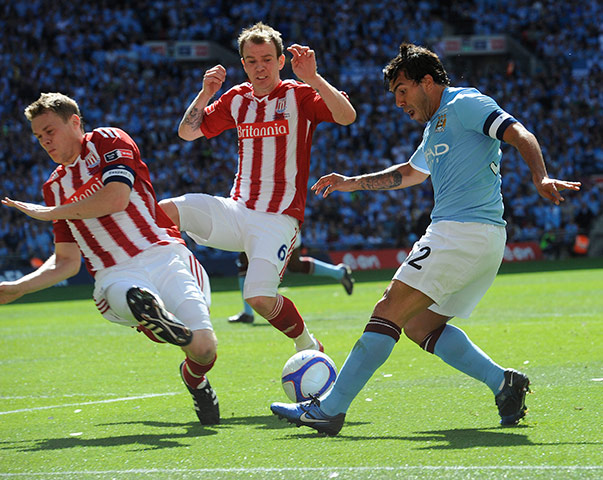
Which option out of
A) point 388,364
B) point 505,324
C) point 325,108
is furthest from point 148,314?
point 505,324

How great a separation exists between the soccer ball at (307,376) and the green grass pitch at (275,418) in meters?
0.23

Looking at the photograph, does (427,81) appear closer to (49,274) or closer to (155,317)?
(155,317)

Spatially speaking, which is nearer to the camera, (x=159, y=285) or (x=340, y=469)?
A: (x=340, y=469)

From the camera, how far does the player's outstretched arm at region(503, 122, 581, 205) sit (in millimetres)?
4254

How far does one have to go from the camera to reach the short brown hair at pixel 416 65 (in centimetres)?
507

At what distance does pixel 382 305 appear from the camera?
16.2 ft

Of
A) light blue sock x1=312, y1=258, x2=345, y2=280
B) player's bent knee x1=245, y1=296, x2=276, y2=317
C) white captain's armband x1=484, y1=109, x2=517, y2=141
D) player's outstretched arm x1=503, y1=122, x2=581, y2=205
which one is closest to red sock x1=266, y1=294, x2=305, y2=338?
player's bent knee x1=245, y1=296, x2=276, y2=317

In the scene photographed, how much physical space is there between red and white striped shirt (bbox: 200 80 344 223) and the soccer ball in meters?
1.26

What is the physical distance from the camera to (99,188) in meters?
5.49

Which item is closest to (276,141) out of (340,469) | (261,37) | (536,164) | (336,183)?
(261,37)

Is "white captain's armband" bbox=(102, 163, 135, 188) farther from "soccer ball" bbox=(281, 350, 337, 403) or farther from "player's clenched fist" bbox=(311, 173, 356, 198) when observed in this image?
"soccer ball" bbox=(281, 350, 337, 403)

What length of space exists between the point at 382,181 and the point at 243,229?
1.30 m

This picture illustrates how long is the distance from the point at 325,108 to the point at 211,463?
2.93m

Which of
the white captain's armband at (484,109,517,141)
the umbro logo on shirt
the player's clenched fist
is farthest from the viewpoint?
the umbro logo on shirt
